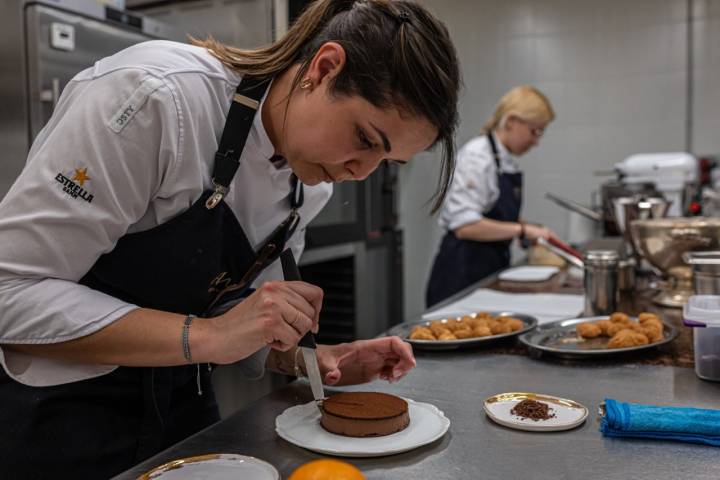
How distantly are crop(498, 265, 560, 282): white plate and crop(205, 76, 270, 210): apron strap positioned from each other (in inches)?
69.2

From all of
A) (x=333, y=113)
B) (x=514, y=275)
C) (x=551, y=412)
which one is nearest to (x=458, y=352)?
(x=551, y=412)

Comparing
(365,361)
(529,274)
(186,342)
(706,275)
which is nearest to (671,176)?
(529,274)

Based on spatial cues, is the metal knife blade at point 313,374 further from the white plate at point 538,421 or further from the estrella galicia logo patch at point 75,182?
the estrella galicia logo patch at point 75,182

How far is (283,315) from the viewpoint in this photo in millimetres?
970

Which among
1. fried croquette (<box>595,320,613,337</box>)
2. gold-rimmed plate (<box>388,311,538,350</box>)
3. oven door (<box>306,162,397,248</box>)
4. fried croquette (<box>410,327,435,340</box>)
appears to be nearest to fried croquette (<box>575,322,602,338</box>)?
fried croquette (<box>595,320,613,337</box>)

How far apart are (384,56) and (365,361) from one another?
565mm

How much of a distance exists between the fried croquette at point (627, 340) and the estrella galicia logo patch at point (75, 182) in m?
1.12

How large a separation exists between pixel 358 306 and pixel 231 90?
2746mm

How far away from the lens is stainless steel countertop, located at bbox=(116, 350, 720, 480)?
89cm

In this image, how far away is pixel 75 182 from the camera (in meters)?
0.94

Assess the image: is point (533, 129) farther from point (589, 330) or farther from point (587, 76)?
point (589, 330)

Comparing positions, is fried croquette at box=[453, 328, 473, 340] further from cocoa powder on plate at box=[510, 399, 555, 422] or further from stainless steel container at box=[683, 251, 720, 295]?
stainless steel container at box=[683, 251, 720, 295]

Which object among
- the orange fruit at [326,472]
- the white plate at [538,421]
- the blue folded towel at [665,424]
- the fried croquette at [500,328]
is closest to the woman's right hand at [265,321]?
the orange fruit at [326,472]

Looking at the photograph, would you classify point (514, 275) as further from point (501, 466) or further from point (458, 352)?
point (501, 466)
